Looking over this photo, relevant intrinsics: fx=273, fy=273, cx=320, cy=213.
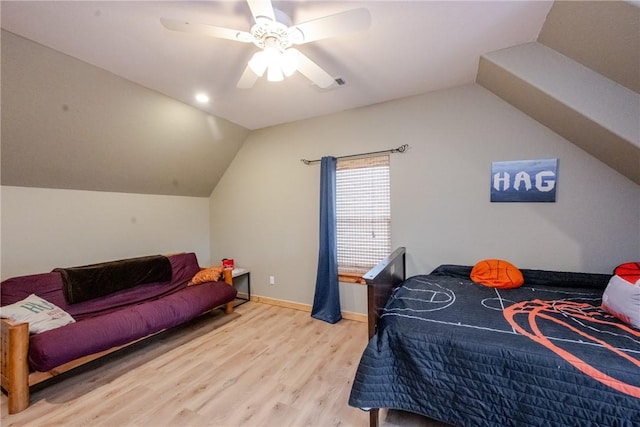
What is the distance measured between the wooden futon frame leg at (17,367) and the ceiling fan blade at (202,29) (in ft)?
7.14

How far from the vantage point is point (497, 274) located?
7.43ft

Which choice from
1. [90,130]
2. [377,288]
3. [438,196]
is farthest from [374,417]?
[90,130]

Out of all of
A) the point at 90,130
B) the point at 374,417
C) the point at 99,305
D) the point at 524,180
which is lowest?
the point at 374,417

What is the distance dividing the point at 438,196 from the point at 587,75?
1.35m

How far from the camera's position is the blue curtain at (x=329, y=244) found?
3195mm

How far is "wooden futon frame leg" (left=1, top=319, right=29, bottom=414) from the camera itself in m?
1.81

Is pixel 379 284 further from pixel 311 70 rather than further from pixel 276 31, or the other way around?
pixel 276 31

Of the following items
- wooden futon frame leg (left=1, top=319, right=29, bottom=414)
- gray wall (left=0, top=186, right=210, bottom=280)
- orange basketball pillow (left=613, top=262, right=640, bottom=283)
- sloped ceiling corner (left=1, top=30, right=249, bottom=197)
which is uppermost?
sloped ceiling corner (left=1, top=30, right=249, bottom=197)

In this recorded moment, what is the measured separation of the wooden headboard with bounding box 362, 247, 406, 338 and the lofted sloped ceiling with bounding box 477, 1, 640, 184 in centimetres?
163

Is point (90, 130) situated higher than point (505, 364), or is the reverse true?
point (90, 130)

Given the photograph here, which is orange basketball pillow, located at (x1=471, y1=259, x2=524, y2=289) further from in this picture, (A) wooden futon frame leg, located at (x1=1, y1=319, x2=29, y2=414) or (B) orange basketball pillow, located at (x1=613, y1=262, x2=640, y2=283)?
(A) wooden futon frame leg, located at (x1=1, y1=319, x2=29, y2=414)

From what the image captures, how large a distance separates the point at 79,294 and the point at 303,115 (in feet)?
9.62

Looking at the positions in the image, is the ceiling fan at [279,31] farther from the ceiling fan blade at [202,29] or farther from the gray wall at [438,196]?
the gray wall at [438,196]

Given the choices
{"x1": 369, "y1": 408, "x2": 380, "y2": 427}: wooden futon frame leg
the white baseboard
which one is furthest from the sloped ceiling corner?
{"x1": 369, "y1": 408, "x2": 380, "y2": 427}: wooden futon frame leg
